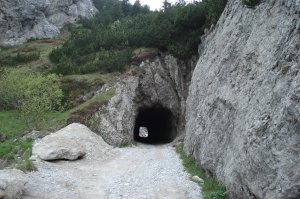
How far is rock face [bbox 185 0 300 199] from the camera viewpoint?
12.0 meters

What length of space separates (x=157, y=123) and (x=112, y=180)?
38110 mm

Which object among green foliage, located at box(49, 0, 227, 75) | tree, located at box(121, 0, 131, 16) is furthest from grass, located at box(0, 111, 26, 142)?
tree, located at box(121, 0, 131, 16)

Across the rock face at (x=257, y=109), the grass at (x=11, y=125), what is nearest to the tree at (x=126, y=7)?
the grass at (x=11, y=125)

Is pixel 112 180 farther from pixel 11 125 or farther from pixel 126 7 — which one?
pixel 126 7

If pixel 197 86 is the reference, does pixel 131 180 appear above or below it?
below

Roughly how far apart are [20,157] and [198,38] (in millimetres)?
30483

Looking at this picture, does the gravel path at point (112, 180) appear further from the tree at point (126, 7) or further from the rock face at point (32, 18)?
the tree at point (126, 7)

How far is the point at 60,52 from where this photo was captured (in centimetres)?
5741

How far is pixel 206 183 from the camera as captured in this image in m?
20.1

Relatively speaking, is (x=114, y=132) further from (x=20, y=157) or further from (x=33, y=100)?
(x=20, y=157)

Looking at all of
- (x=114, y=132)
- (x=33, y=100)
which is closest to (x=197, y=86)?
(x=114, y=132)

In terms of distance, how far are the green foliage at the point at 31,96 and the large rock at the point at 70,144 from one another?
14.1ft

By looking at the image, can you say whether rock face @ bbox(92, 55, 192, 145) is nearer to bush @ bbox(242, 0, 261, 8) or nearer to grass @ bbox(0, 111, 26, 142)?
grass @ bbox(0, 111, 26, 142)

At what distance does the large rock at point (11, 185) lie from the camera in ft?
51.2
